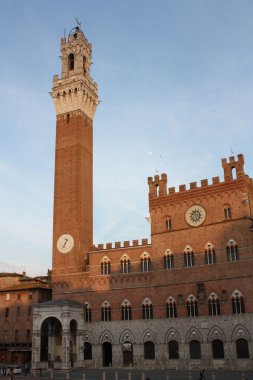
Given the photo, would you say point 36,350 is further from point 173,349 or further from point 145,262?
point 145,262

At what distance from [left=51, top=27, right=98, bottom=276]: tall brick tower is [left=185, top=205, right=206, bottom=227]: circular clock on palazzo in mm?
13807

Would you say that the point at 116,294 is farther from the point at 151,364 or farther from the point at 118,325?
the point at 151,364

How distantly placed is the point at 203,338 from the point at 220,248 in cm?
874

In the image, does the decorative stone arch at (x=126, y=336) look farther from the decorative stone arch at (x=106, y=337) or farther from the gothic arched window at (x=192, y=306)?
the gothic arched window at (x=192, y=306)

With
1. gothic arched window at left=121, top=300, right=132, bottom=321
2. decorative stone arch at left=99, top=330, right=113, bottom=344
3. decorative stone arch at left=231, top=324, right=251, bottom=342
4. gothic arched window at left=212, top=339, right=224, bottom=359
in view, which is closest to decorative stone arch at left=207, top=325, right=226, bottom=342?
gothic arched window at left=212, top=339, right=224, bottom=359

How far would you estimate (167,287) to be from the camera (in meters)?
44.8

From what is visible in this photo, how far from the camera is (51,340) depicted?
154 feet

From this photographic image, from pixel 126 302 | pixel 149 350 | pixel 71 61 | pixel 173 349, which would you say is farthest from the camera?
pixel 71 61

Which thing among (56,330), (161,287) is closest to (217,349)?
(161,287)

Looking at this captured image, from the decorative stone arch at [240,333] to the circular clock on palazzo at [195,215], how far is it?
10.8 m

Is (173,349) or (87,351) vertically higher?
(173,349)

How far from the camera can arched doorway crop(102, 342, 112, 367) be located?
4625 cm

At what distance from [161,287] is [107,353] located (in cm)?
954

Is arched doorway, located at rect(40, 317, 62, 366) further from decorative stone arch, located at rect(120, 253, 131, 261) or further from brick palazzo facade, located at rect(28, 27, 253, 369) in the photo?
decorative stone arch, located at rect(120, 253, 131, 261)
